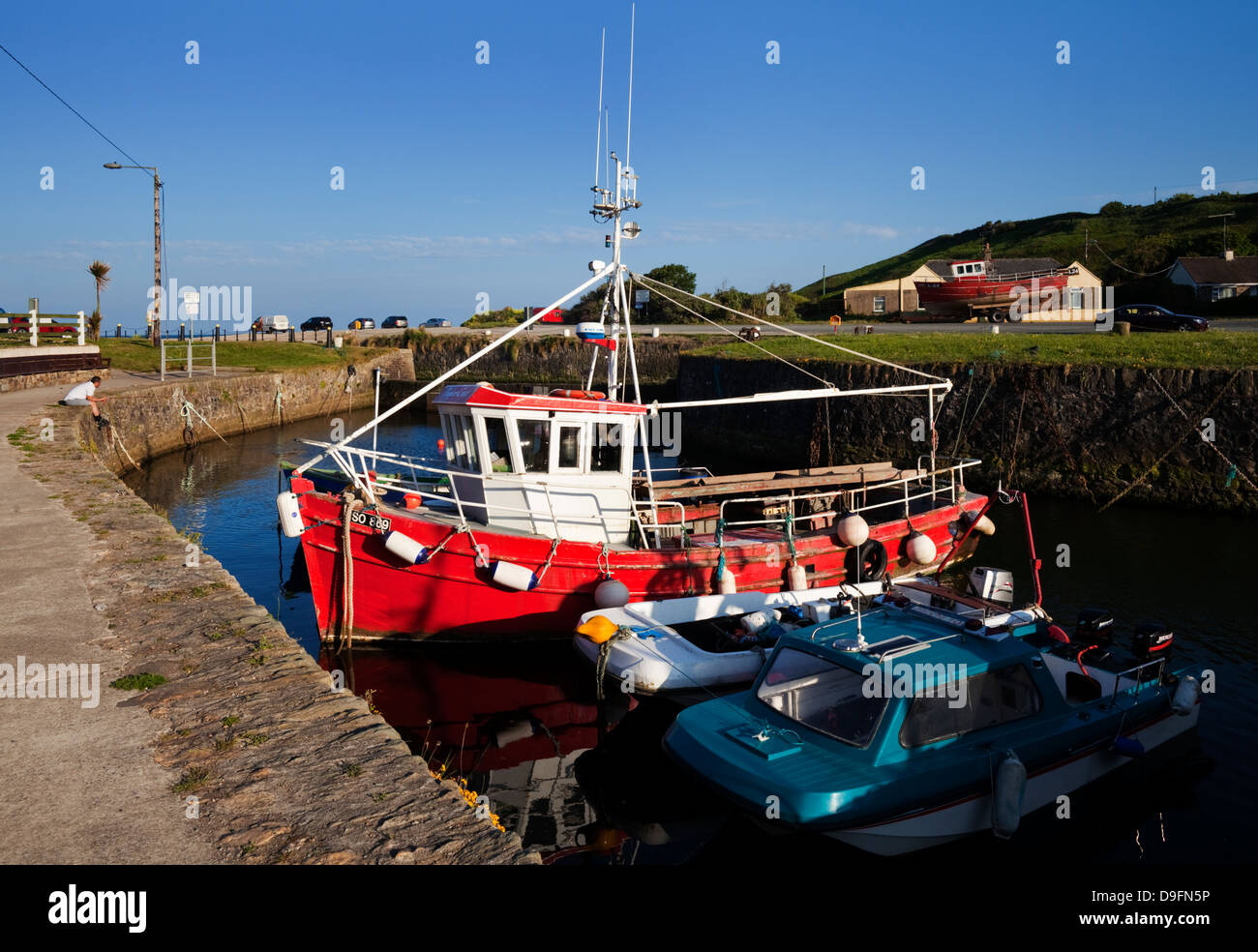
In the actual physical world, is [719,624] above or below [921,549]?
below

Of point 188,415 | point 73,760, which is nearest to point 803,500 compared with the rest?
point 73,760

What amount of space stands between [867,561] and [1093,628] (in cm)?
443

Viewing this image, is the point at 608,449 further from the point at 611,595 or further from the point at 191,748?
the point at 191,748

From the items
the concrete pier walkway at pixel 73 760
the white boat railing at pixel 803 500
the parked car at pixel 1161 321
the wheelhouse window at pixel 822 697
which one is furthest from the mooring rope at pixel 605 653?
the parked car at pixel 1161 321

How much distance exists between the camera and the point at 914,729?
7.44 meters

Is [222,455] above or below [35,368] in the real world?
below

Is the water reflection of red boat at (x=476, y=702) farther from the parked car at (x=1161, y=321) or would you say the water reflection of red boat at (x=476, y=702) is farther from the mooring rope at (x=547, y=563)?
the parked car at (x=1161, y=321)

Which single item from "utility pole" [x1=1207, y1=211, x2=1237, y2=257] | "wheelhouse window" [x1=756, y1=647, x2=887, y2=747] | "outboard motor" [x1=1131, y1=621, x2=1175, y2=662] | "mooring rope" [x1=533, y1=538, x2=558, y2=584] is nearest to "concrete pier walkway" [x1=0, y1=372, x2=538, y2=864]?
"wheelhouse window" [x1=756, y1=647, x2=887, y2=747]

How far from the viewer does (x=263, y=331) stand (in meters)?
58.2

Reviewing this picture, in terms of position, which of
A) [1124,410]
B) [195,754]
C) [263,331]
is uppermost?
[263,331]

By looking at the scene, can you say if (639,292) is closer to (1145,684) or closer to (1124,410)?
(1124,410)

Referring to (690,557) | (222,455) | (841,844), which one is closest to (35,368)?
(222,455)

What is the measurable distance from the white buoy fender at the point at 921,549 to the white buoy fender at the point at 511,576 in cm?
640

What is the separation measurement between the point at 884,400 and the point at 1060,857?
20985 millimetres
